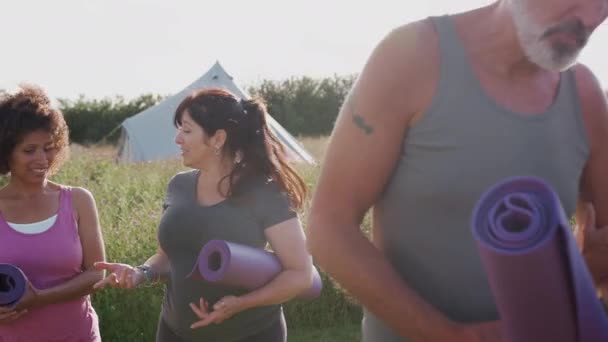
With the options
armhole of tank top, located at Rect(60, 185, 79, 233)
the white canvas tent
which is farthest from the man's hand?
the white canvas tent

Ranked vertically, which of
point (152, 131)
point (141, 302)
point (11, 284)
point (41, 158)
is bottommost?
point (152, 131)

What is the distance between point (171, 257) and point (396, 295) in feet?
6.09

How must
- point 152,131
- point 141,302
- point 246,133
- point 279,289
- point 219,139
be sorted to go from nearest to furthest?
point 279,289
point 219,139
point 246,133
point 141,302
point 152,131

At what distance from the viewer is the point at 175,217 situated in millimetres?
3209

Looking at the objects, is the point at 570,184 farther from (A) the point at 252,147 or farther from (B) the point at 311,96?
(B) the point at 311,96

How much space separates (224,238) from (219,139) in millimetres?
538

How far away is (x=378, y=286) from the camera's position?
4.92 ft

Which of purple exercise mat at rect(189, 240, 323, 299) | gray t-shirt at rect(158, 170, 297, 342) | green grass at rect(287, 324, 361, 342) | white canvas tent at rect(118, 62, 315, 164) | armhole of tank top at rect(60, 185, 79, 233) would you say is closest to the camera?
purple exercise mat at rect(189, 240, 323, 299)

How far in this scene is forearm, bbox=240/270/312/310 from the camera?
301 centimetres

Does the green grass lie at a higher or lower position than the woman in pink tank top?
lower

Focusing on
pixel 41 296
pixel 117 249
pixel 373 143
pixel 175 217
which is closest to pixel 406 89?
pixel 373 143

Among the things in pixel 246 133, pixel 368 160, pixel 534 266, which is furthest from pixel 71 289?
pixel 534 266

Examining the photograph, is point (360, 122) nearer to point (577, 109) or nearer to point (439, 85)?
Result: point (439, 85)

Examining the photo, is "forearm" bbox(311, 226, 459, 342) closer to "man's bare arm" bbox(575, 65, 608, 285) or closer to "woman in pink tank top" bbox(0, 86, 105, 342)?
"man's bare arm" bbox(575, 65, 608, 285)
